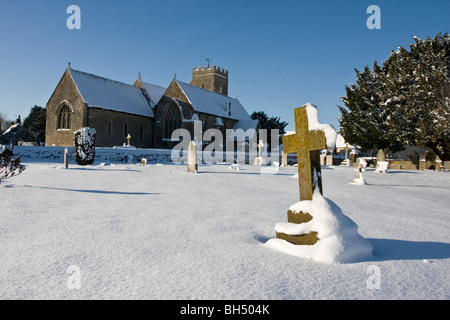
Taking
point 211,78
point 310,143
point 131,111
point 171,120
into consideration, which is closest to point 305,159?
point 310,143

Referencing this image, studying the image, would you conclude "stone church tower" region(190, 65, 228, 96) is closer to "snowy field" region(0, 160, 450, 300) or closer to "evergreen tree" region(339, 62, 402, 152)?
"evergreen tree" region(339, 62, 402, 152)

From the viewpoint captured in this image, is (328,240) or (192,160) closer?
(328,240)

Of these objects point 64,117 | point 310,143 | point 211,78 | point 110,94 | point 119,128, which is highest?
point 211,78

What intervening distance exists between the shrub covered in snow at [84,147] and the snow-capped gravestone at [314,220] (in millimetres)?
15099

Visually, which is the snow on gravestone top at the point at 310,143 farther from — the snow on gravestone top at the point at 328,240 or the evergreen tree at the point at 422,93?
the evergreen tree at the point at 422,93

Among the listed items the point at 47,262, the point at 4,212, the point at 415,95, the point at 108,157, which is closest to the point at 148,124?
the point at 108,157

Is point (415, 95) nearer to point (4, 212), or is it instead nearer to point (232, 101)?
point (4, 212)

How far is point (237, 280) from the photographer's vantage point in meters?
2.43

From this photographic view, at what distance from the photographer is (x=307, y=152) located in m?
3.66

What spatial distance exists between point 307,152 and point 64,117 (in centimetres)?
3151

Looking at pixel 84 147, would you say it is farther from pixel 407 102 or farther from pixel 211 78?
pixel 211 78

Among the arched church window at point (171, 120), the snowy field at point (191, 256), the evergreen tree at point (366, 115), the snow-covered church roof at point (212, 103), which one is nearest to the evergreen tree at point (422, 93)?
the evergreen tree at point (366, 115)

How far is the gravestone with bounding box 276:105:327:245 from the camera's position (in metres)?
3.36
